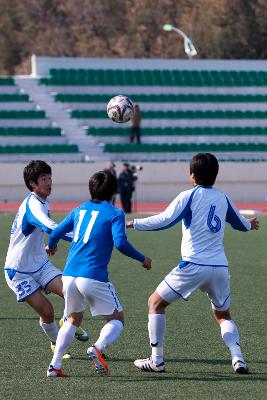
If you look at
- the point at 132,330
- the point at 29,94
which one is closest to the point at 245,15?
the point at 29,94

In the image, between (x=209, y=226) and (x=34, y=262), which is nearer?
(x=209, y=226)

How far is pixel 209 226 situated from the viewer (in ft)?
27.2

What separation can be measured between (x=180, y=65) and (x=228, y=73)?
1843 mm

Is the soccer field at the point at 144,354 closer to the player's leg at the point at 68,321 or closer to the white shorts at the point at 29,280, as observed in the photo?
the player's leg at the point at 68,321

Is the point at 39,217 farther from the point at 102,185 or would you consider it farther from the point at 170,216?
the point at 170,216

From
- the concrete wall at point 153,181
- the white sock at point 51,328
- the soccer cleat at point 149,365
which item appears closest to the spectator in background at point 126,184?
the concrete wall at point 153,181

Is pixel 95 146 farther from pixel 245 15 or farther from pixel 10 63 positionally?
pixel 10 63

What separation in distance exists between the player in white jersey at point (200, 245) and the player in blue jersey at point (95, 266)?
274 millimetres

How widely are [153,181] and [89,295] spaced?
29.0 m

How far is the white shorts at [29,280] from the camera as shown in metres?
9.03

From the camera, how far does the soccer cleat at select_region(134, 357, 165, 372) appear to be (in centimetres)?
845

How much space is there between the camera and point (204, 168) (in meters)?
8.33

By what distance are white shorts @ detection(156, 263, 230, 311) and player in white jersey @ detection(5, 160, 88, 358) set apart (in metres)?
1.17

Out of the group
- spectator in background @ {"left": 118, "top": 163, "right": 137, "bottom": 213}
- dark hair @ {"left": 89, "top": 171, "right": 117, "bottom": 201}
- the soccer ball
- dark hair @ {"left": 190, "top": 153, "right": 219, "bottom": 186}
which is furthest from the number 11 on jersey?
spectator in background @ {"left": 118, "top": 163, "right": 137, "bottom": 213}
